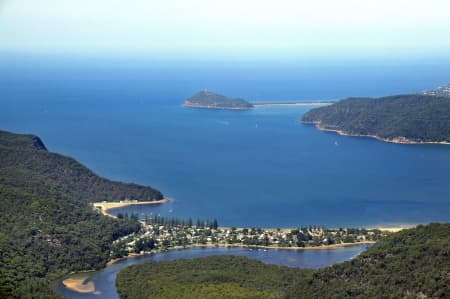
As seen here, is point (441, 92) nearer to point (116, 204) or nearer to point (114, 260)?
point (116, 204)

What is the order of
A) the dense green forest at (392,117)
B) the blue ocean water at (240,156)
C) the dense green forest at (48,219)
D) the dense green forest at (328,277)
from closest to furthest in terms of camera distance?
the dense green forest at (328,277) → the dense green forest at (48,219) → the blue ocean water at (240,156) → the dense green forest at (392,117)

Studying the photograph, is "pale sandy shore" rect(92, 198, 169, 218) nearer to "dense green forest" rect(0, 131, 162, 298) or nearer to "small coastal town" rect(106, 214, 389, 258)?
"dense green forest" rect(0, 131, 162, 298)

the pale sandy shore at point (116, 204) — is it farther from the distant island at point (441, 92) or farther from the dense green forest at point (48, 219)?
the distant island at point (441, 92)

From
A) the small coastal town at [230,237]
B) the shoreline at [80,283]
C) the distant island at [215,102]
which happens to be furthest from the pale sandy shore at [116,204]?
the distant island at [215,102]

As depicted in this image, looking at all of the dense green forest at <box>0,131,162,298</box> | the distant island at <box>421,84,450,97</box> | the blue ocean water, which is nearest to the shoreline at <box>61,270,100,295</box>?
the dense green forest at <box>0,131,162,298</box>

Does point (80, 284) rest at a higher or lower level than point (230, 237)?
lower

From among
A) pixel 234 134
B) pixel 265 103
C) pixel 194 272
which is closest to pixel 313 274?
pixel 194 272

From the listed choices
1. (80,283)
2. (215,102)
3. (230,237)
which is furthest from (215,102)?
(80,283)
